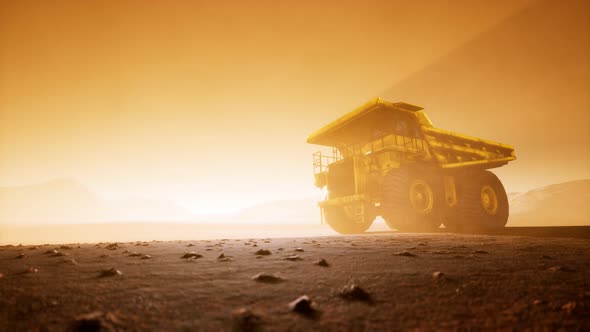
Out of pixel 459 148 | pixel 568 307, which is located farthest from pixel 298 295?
pixel 459 148

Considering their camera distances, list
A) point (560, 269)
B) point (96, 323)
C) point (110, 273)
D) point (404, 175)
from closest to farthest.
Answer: point (96, 323) → point (110, 273) → point (560, 269) → point (404, 175)

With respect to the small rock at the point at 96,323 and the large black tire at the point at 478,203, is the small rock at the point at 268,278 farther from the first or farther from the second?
the large black tire at the point at 478,203

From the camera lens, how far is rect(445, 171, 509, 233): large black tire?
1243 centimetres

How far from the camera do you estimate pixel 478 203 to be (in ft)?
41.8

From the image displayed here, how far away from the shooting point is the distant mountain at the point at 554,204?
104 meters

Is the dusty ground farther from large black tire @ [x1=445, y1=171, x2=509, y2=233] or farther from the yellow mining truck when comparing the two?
large black tire @ [x1=445, y1=171, x2=509, y2=233]

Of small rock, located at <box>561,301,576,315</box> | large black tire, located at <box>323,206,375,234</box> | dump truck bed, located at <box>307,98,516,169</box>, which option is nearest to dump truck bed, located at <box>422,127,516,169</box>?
dump truck bed, located at <box>307,98,516,169</box>

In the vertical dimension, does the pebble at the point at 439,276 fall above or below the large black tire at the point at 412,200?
below

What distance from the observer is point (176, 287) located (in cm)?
211

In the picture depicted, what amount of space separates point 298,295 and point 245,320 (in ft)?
1.73

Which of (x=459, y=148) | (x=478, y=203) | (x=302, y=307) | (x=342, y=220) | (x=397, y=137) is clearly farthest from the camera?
(x=459, y=148)

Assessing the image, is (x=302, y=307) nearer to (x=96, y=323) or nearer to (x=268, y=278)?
(x=268, y=278)

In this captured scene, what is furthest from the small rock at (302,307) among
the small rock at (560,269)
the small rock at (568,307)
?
the small rock at (560,269)

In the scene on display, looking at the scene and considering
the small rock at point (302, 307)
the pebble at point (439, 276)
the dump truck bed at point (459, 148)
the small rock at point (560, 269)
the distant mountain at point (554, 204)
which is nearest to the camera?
the small rock at point (302, 307)
